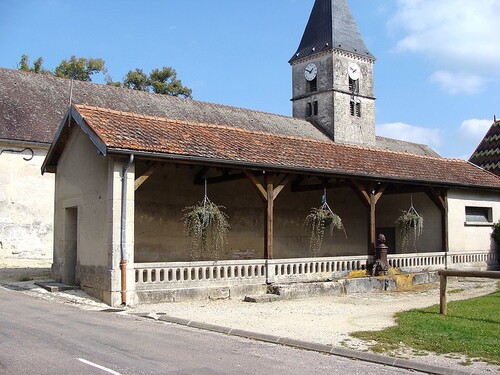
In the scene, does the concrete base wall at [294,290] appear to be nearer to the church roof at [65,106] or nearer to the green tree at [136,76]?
the church roof at [65,106]

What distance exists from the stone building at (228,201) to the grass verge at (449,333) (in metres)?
4.83

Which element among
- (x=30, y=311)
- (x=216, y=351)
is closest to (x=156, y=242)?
(x=30, y=311)

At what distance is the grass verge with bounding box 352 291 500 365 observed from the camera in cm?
767

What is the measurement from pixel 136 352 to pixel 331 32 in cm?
3748

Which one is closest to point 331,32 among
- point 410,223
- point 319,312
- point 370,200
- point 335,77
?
point 335,77

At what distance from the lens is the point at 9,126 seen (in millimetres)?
23906

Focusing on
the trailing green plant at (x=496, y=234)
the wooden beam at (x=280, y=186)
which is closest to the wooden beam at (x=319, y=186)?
the wooden beam at (x=280, y=186)

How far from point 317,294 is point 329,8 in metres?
32.3

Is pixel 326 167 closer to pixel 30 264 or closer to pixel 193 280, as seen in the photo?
pixel 193 280

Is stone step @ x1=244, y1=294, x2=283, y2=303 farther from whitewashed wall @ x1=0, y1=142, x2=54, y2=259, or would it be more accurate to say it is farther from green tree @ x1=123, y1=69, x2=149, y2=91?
green tree @ x1=123, y1=69, x2=149, y2=91

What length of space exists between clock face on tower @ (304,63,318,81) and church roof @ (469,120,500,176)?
670 inches

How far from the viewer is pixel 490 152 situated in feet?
87.8

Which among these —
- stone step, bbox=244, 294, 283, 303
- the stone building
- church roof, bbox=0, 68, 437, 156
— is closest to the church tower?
church roof, bbox=0, 68, 437, 156

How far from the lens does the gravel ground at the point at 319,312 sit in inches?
321
